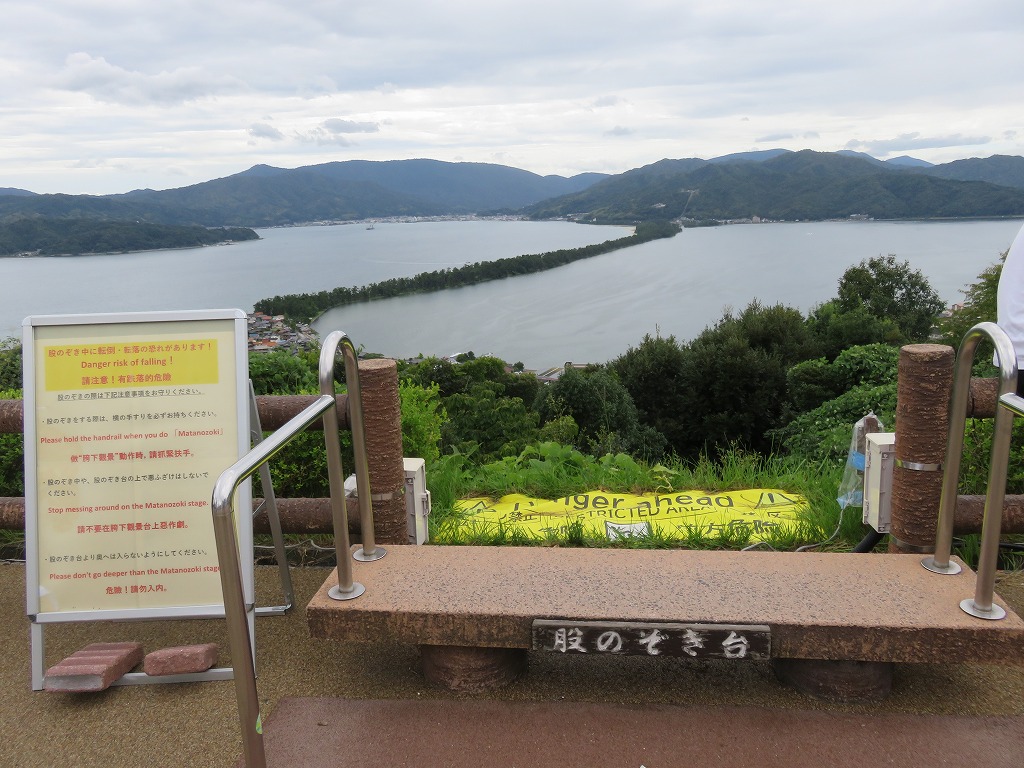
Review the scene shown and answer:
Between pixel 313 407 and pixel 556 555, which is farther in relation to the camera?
pixel 556 555

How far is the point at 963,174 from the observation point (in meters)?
169

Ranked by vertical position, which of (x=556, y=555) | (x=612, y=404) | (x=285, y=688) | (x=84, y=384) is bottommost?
(x=612, y=404)

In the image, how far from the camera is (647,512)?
388 centimetres

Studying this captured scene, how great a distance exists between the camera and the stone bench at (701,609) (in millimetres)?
2080

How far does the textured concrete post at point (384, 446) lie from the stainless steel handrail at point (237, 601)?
3.03ft

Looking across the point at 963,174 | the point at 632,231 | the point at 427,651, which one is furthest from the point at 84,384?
the point at 963,174

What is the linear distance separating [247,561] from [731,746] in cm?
146

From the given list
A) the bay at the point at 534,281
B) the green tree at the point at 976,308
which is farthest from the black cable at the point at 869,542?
the green tree at the point at 976,308

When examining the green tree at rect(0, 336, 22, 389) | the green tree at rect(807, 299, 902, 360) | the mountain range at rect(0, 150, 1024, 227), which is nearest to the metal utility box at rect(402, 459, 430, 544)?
the green tree at rect(0, 336, 22, 389)

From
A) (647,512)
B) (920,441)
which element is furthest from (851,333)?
(920,441)

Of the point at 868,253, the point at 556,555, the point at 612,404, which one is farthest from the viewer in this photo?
the point at 868,253

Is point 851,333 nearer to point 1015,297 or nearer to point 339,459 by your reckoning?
point 1015,297

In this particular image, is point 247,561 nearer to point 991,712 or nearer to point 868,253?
point 991,712

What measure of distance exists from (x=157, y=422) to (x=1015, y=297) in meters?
2.67
